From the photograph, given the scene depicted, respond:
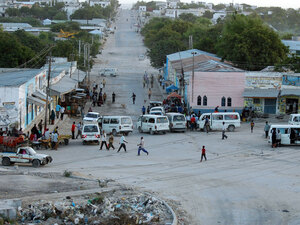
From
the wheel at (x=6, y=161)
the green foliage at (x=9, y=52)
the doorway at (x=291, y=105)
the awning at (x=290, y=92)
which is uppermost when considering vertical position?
the green foliage at (x=9, y=52)

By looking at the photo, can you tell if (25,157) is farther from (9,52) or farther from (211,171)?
(9,52)

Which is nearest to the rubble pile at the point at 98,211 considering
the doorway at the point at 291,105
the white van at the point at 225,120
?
the white van at the point at 225,120

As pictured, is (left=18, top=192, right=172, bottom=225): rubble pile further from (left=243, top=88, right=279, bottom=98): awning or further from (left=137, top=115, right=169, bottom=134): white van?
(left=243, top=88, right=279, bottom=98): awning

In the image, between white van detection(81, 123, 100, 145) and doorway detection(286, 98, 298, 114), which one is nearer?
white van detection(81, 123, 100, 145)

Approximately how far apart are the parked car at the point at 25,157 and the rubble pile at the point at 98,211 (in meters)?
8.07

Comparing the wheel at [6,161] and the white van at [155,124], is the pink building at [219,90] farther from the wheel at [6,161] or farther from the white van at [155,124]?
the wheel at [6,161]

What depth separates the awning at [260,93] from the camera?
49.0m

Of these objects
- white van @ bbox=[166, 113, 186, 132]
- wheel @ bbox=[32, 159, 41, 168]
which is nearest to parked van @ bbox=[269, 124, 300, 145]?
white van @ bbox=[166, 113, 186, 132]

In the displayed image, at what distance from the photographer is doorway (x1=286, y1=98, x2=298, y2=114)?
48.7 metres

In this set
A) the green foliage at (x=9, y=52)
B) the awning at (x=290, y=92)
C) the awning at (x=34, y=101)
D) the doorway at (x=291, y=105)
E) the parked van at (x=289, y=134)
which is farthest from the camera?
the green foliage at (x=9, y=52)

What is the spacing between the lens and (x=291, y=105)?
48969 millimetres

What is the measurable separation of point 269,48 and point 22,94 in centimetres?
3865

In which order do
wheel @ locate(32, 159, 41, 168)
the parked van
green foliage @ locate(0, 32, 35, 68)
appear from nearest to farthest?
wheel @ locate(32, 159, 41, 168), the parked van, green foliage @ locate(0, 32, 35, 68)

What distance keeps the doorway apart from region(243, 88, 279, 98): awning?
1.23 metres
